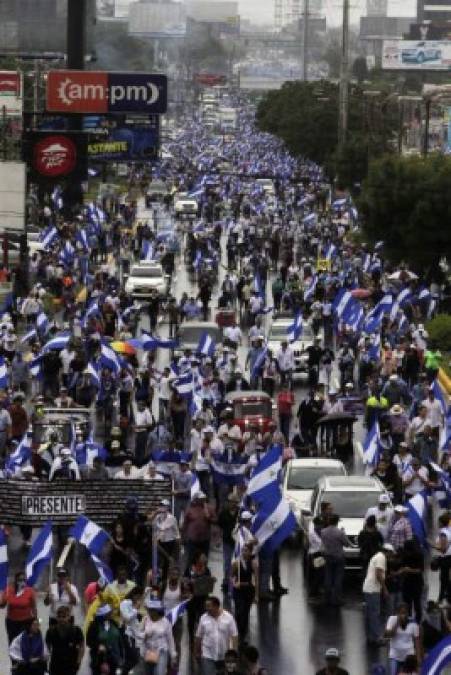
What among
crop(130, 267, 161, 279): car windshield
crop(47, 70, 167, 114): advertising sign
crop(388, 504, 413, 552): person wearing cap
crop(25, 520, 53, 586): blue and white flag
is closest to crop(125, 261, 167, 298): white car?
crop(130, 267, 161, 279): car windshield

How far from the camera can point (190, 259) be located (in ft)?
220

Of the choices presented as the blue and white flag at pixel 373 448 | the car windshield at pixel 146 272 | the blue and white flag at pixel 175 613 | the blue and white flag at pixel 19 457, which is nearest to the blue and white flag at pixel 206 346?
the blue and white flag at pixel 373 448

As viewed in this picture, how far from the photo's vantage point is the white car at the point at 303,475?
92.9 ft

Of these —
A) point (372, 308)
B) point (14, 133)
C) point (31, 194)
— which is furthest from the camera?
point (31, 194)

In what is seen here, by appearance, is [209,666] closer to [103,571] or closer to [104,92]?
[103,571]

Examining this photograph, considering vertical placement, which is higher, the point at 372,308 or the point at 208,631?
the point at 208,631

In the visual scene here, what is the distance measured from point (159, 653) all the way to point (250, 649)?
5.45 feet

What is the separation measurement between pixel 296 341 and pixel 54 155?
73.2 ft

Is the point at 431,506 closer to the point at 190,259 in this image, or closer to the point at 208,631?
the point at 208,631

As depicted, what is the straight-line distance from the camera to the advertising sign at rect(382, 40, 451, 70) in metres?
197

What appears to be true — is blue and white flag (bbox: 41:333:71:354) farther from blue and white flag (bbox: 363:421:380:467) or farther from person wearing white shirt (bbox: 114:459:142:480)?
person wearing white shirt (bbox: 114:459:142:480)

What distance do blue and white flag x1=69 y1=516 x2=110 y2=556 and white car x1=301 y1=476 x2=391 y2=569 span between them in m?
3.09

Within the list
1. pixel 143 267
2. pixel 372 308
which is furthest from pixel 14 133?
pixel 372 308

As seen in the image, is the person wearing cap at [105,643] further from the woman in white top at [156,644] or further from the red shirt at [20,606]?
the red shirt at [20,606]
